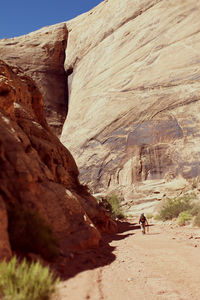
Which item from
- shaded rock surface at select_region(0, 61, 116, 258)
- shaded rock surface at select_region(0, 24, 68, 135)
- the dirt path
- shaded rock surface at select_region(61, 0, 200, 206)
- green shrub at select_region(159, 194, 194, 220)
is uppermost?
shaded rock surface at select_region(0, 24, 68, 135)

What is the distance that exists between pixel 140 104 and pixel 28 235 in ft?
73.9

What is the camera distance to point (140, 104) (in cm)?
2638

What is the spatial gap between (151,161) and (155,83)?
25.6ft

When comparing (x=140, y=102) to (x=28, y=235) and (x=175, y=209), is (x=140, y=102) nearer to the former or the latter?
(x=175, y=209)

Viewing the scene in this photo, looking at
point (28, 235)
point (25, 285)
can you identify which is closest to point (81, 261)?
point (28, 235)

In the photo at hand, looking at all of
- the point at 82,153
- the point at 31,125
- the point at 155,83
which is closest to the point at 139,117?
the point at 155,83

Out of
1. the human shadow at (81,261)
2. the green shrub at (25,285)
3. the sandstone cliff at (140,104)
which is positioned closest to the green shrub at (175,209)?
the sandstone cliff at (140,104)

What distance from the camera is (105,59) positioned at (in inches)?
1364

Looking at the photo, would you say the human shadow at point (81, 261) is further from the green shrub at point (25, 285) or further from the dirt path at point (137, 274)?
the green shrub at point (25, 285)

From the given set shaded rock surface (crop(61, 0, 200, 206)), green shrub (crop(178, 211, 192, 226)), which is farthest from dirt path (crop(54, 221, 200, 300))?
shaded rock surface (crop(61, 0, 200, 206))

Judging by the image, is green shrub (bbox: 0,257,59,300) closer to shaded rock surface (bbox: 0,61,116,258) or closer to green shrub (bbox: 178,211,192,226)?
shaded rock surface (bbox: 0,61,116,258)

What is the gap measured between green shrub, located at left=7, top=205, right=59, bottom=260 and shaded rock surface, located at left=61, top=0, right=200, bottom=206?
17360 millimetres

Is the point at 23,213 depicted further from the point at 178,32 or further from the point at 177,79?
the point at 178,32

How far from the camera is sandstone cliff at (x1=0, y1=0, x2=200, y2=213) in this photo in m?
22.8
